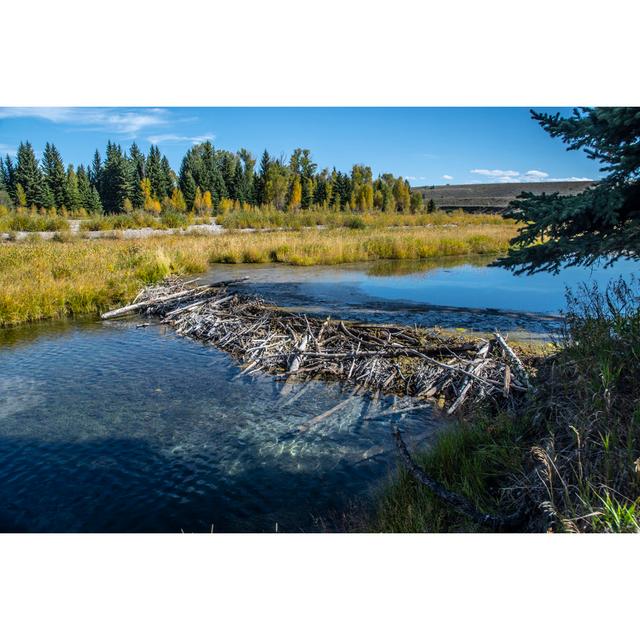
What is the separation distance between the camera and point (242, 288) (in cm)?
1526

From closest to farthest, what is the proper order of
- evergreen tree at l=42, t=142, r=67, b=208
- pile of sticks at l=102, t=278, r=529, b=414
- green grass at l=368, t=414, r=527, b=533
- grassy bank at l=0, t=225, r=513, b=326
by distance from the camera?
green grass at l=368, t=414, r=527, b=533, pile of sticks at l=102, t=278, r=529, b=414, grassy bank at l=0, t=225, r=513, b=326, evergreen tree at l=42, t=142, r=67, b=208

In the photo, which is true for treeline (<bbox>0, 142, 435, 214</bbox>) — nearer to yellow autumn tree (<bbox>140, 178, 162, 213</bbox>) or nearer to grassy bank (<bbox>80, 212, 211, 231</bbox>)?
yellow autumn tree (<bbox>140, 178, 162, 213</bbox>)

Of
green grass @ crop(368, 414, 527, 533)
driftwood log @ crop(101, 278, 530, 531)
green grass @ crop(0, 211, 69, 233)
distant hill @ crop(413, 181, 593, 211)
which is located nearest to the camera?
green grass @ crop(368, 414, 527, 533)

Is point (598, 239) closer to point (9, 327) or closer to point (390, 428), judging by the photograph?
point (390, 428)

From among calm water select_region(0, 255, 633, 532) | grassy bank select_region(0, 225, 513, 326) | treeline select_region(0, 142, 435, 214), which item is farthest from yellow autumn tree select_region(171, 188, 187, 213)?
calm water select_region(0, 255, 633, 532)

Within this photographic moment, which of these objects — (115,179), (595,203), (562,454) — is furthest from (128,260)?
(115,179)

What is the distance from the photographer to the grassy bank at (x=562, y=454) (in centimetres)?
299

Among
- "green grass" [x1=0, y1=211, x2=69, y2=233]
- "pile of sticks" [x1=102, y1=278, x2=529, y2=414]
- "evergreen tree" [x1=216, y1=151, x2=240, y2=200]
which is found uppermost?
"evergreen tree" [x1=216, y1=151, x2=240, y2=200]

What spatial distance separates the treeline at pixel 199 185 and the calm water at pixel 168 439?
4256 centimetres

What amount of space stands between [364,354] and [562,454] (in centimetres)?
427

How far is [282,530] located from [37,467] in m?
2.95

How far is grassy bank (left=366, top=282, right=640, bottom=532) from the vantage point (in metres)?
2.99

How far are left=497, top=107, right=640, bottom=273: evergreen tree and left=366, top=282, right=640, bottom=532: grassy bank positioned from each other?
73cm

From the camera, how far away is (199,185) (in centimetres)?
6025
